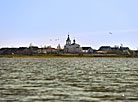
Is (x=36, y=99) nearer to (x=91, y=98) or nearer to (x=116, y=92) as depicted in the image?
(x=91, y=98)

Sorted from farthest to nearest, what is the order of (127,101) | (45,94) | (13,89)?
(13,89), (45,94), (127,101)

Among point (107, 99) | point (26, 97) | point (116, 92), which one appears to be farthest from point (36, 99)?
point (116, 92)

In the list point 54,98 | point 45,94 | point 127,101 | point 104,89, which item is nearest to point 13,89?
point 45,94

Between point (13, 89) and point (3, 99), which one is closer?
point (3, 99)

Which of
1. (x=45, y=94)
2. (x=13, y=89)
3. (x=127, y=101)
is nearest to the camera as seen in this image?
(x=127, y=101)

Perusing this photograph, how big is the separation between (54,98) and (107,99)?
414 centimetres

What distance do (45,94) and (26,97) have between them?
222cm

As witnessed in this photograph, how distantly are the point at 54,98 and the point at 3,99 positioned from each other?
12.9ft

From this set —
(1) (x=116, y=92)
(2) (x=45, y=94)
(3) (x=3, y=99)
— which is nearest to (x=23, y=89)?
(2) (x=45, y=94)

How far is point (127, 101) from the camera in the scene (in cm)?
2739

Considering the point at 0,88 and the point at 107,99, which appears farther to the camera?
Answer: the point at 0,88

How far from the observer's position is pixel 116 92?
32.1 m

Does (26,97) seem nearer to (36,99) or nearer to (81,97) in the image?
(36,99)

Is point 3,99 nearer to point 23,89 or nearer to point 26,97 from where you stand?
point 26,97
